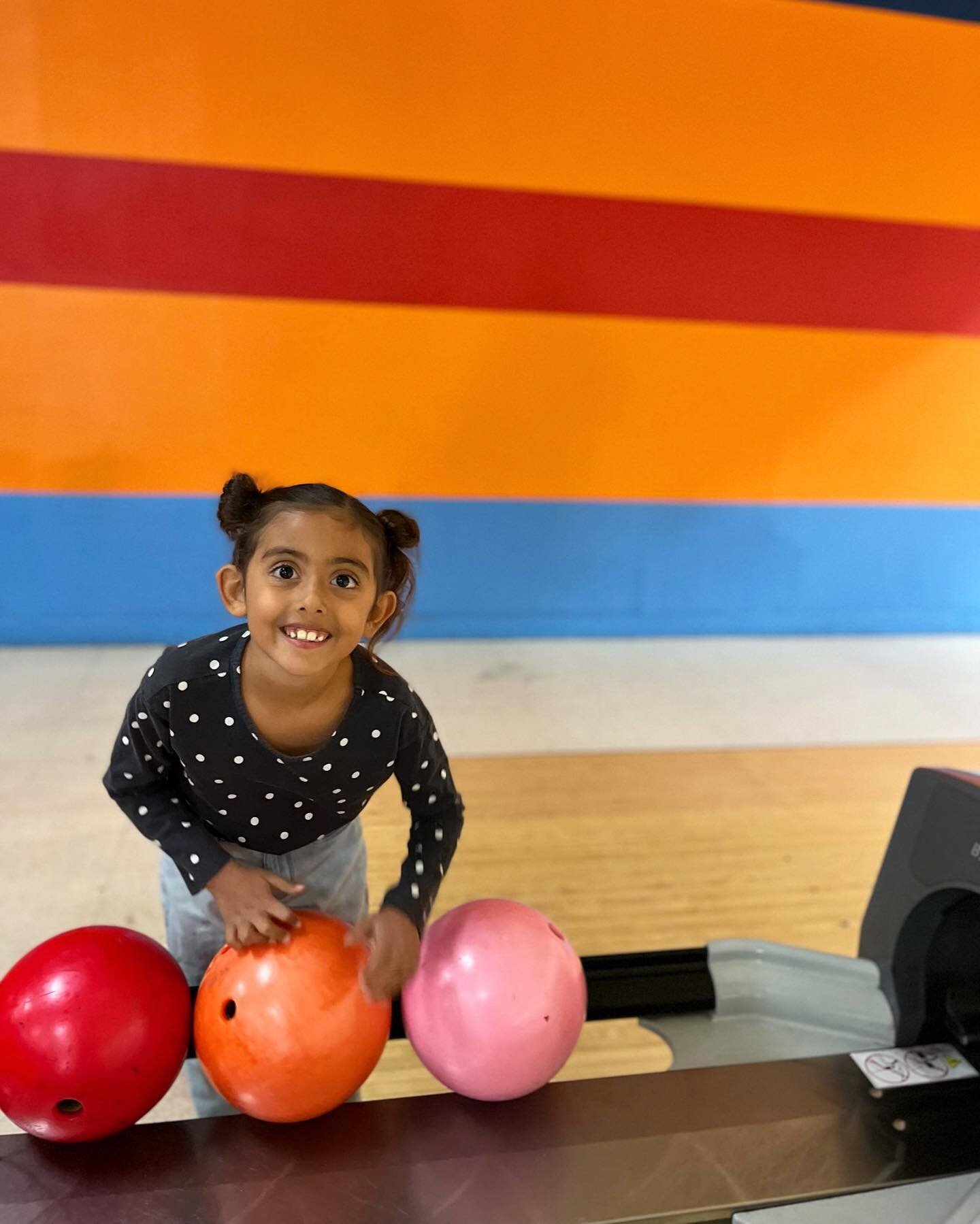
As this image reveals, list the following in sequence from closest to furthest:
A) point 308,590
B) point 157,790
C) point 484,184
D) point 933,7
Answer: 1. point 308,590
2. point 157,790
3. point 484,184
4. point 933,7

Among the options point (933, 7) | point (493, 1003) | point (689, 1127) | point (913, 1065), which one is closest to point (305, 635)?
point (493, 1003)

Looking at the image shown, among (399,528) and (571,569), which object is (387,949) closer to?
(399,528)

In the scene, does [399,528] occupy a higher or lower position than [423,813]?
higher

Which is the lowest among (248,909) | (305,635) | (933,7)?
(248,909)

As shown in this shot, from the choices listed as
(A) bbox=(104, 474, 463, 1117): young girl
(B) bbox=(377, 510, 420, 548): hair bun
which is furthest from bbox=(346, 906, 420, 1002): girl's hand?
(B) bbox=(377, 510, 420, 548): hair bun

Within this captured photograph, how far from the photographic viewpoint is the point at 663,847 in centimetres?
213

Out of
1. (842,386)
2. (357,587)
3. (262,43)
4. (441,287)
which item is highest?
(262,43)

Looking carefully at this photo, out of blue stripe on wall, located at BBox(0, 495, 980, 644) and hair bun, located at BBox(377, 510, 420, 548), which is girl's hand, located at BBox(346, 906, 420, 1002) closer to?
hair bun, located at BBox(377, 510, 420, 548)

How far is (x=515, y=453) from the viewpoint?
315 centimetres

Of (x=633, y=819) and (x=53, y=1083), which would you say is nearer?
(x=53, y=1083)

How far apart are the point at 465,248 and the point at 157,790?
2.28 meters

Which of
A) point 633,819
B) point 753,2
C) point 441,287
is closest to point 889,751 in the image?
point 633,819

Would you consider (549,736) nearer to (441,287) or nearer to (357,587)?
(441,287)

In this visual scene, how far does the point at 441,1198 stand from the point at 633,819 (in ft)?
4.31
